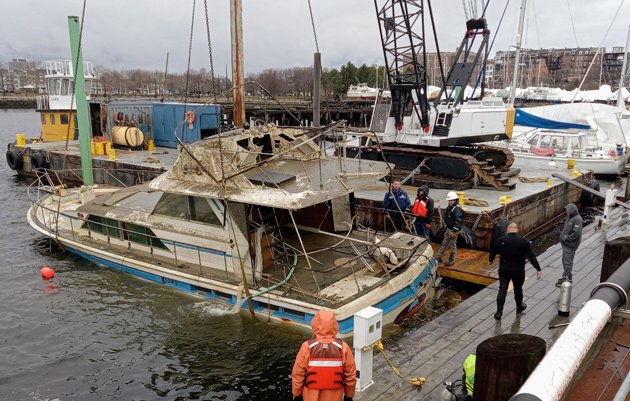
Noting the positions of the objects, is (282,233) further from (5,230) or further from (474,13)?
(474,13)

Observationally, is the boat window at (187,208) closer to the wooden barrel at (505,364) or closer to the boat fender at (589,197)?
the wooden barrel at (505,364)

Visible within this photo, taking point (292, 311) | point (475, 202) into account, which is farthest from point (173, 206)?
point (475, 202)

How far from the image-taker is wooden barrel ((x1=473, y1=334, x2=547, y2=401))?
374 centimetres

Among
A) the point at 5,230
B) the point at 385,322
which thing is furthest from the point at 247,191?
the point at 5,230

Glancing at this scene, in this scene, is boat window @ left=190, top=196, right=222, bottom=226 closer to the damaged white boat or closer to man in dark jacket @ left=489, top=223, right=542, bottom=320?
the damaged white boat

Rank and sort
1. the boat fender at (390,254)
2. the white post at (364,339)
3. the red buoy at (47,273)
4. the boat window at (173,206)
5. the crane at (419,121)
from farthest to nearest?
the crane at (419,121) → the red buoy at (47,273) → the boat window at (173,206) → the boat fender at (390,254) → the white post at (364,339)

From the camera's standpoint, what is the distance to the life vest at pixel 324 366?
3932 mm

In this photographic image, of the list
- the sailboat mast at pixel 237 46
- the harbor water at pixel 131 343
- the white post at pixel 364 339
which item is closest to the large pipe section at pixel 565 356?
the white post at pixel 364 339

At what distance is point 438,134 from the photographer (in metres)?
17.3

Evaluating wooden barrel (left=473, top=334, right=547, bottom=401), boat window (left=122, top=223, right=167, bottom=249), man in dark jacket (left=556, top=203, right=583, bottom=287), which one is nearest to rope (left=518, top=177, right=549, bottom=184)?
man in dark jacket (left=556, top=203, right=583, bottom=287)

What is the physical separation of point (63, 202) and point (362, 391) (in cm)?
1125

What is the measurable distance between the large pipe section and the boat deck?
298 centimetres

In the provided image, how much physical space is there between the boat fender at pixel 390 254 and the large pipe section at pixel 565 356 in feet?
19.0

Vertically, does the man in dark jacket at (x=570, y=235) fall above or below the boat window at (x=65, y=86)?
below
